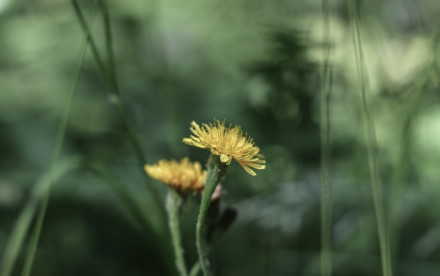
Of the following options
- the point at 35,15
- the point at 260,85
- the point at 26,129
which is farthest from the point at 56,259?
the point at 35,15

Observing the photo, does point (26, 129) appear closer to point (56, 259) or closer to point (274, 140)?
point (56, 259)

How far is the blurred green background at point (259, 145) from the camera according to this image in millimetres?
1138

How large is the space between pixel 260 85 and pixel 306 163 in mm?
265

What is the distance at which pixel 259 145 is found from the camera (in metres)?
1.27

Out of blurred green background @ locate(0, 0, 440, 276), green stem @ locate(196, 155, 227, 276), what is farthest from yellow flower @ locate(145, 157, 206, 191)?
blurred green background @ locate(0, 0, 440, 276)

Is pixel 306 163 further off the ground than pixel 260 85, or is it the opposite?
pixel 260 85

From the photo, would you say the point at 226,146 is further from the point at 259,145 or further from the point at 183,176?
the point at 259,145

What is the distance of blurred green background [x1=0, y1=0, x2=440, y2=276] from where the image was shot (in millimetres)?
1138

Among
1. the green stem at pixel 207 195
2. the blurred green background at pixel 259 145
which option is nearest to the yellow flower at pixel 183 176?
the green stem at pixel 207 195

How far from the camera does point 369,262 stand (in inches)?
43.7

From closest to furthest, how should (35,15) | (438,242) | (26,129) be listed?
(438,242) < (26,129) < (35,15)

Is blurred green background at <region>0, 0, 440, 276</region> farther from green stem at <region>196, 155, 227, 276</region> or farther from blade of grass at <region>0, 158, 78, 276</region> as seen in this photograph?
green stem at <region>196, 155, 227, 276</region>

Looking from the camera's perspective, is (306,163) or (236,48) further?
(236,48)

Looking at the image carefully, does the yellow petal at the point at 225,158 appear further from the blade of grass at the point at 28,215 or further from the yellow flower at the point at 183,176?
the blade of grass at the point at 28,215
